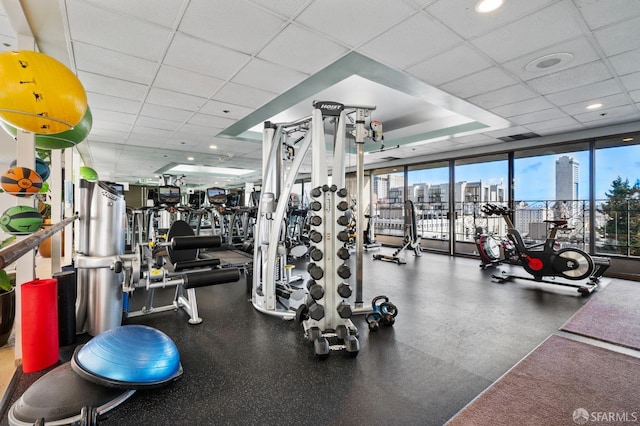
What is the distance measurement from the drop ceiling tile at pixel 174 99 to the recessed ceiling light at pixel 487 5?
3.32m

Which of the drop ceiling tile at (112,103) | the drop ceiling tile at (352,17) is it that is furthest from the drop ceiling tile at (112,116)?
the drop ceiling tile at (352,17)

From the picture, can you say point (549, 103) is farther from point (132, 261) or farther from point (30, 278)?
point (30, 278)

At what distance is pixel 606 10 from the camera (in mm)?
2189

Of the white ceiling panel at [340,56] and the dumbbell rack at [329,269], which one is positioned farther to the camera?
the dumbbell rack at [329,269]

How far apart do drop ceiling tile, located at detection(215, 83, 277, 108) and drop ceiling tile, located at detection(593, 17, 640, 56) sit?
3.25 m

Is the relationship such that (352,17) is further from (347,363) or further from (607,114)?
(607,114)

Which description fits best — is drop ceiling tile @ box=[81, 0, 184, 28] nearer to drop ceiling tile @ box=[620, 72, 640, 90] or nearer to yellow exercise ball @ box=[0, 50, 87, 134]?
yellow exercise ball @ box=[0, 50, 87, 134]

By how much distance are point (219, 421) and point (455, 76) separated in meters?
3.75

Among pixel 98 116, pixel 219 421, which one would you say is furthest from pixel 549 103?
pixel 98 116

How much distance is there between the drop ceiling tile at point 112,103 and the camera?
3.94m

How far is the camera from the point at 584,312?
10.9ft

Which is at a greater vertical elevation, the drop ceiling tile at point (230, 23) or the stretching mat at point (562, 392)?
the drop ceiling tile at point (230, 23)

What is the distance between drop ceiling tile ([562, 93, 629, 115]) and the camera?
3863 mm

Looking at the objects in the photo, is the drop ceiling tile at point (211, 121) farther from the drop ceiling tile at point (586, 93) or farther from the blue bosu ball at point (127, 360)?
the drop ceiling tile at point (586, 93)
